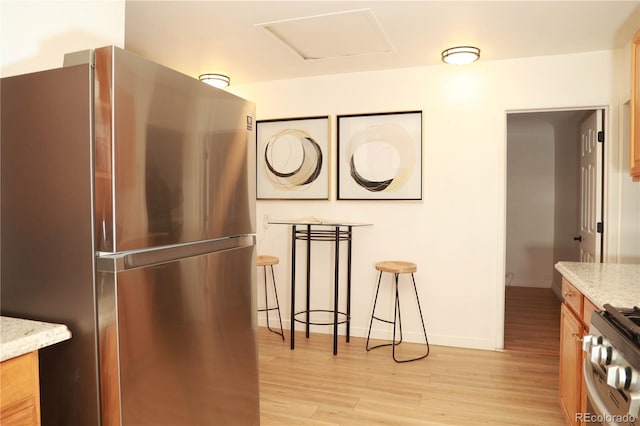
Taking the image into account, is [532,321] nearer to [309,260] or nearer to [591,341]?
[309,260]

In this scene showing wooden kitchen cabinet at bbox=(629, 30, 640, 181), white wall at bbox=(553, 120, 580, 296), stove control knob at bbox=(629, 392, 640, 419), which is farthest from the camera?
white wall at bbox=(553, 120, 580, 296)

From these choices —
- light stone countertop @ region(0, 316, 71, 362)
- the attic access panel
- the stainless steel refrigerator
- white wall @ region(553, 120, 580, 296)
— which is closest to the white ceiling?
the attic access panel

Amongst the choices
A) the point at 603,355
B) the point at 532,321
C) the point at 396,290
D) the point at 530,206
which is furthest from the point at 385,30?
the point at 530,206

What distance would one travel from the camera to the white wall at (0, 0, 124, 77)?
164 centimetres

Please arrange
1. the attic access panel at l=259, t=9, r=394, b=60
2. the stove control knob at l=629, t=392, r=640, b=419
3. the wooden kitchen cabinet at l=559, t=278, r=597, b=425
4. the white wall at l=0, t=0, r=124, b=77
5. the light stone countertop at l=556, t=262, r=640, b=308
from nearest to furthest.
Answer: the stove control knob at l=629, t=392, r=640, b=419 → the white wall at l=0, t=0, r=124, b=77 → the light stone countertop at l=556, t=262, r=640, b=308 → the wooden kitchen cabinet at l=559, t=278, r=597, b=425 → the attic access panel at l=259, t=9, r=394, b=60

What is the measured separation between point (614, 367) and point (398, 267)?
7.34ft

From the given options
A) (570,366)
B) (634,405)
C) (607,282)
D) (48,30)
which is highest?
(48,30)

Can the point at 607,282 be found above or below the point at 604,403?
above

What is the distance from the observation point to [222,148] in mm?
1676

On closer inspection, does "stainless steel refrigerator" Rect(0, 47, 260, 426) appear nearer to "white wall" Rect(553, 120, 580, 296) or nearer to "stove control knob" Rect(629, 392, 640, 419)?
"stove control knob" Rect(629, 392, 640, 419)

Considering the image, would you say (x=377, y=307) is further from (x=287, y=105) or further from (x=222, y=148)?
(x=222, y=148)

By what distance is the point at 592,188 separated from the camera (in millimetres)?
3736

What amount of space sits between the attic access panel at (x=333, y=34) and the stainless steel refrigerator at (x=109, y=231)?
1.51 meters

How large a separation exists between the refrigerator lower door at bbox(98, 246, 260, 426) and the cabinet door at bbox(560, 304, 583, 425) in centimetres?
153
